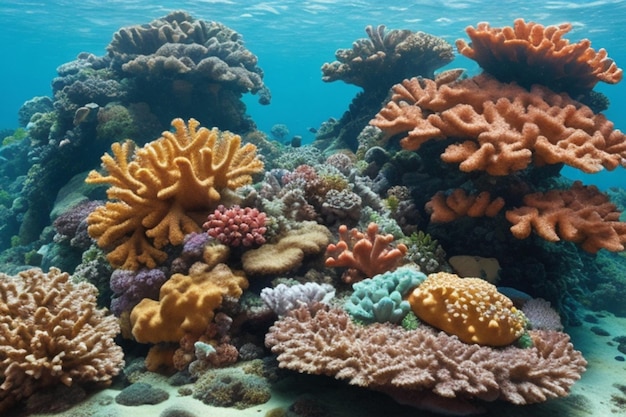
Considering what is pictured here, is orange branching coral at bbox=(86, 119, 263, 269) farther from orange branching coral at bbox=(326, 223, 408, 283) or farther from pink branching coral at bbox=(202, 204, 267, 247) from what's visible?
orange branching coral at bbox=(326, 223, 408, 283)

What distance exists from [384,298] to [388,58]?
876 cm

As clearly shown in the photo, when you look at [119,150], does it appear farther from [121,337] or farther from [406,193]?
[406,193]

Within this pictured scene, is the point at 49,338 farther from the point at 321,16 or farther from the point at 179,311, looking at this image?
the point at 321,16

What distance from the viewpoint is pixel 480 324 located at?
3889 millimetres

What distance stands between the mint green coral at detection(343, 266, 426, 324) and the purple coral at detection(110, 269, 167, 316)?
226cm

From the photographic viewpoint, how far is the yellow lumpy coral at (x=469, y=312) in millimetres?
3893

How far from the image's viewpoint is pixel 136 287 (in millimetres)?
5000

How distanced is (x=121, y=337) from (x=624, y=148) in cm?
688

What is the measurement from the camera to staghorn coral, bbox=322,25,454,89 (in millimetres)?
11039

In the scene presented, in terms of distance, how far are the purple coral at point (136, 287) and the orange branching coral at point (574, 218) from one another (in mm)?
4344

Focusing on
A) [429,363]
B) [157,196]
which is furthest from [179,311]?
[429,363]

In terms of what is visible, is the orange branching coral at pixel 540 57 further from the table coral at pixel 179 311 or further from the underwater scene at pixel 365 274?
the table coral at pixel 179 311

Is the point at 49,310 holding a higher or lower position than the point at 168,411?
higher

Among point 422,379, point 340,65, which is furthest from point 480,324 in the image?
point 340,65
